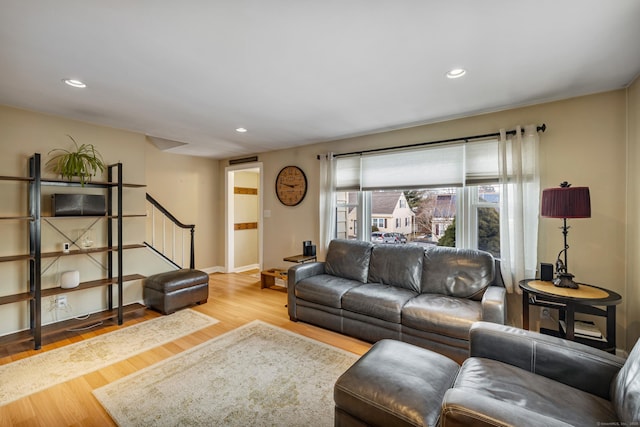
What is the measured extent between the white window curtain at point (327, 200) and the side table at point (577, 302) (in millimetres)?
2466

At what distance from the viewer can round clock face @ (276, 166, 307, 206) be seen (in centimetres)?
477

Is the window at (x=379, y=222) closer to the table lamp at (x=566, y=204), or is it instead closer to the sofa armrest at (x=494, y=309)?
the sofa armrest at (x=494, y=309)

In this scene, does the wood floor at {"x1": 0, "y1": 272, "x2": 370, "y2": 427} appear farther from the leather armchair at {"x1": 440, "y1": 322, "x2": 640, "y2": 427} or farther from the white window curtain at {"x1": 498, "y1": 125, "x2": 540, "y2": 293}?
the white window curtain at {"x1": 498, "y1": 125, "x2": 540, "y2": 293}

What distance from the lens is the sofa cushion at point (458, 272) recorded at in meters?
2.85

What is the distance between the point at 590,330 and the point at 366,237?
2.46 metres

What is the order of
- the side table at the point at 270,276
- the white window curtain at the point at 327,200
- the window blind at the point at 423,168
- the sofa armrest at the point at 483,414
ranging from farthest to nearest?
the side table at the point at 270,276 → the white window curtain at the point at 327,200 → the window blind at the point at 423,168 → the sofa armrest at the point at 483,414

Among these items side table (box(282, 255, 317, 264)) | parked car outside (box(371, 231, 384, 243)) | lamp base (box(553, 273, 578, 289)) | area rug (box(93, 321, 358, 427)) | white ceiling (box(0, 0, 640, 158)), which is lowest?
area rug (box(93, 321, 358, 427))

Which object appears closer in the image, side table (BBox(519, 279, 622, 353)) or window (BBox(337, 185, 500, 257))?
side table (BBox(519, 279, 622, 353))

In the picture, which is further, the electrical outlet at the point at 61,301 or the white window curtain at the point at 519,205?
the electrical outlet at the point at 61,301

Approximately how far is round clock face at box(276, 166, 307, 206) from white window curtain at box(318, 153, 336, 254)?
49 centimetres

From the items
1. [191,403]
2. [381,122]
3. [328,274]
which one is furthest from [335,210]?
[191,403]

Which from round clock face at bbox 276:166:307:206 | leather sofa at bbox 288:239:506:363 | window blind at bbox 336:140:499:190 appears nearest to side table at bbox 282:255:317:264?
leather sofa at bbox 288:239:506:363

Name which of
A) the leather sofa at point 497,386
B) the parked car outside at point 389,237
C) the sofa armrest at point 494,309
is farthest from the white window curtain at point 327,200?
the leather sofa at point 497,386

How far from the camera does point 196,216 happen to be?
5.71 m
